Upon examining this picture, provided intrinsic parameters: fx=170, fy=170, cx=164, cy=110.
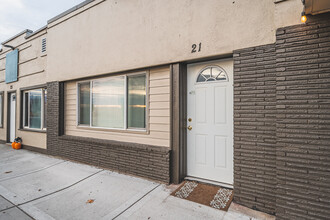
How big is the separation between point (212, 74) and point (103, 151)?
3313mm

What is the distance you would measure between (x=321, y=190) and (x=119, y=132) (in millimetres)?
3883

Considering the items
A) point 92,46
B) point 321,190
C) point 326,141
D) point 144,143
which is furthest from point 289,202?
point 92,46

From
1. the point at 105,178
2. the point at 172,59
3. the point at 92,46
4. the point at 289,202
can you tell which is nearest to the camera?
the point at 289,202

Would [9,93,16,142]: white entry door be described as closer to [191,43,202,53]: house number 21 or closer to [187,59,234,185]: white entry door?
[187,59,234,185]: white entry door

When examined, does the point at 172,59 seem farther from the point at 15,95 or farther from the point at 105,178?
the point at 15,95

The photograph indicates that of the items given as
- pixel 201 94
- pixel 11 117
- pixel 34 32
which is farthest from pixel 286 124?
pixel 11 117

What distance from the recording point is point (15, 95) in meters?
7.57

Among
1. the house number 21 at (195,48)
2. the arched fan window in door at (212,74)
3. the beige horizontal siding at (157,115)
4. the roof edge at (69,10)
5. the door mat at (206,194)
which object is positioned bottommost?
the door mat at (206,194)

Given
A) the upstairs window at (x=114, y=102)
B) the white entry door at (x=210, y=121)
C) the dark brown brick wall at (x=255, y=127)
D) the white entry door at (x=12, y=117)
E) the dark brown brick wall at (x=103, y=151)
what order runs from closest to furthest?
the dark brown brick wall at (x=255, y=127), the white entry door at (x=210, y=121), the dark brown brick wall at (x=103, y=151), the upstairs window at (x=114, y=102), the white entry door at (x=12, y=117)

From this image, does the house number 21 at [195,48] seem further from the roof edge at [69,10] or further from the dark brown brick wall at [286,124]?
the roof edge at [69,10]

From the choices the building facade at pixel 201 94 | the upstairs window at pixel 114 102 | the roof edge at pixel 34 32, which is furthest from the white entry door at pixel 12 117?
the upstairs window at pixel 114 102

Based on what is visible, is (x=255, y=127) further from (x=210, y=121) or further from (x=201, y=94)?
(x=201, y=94)

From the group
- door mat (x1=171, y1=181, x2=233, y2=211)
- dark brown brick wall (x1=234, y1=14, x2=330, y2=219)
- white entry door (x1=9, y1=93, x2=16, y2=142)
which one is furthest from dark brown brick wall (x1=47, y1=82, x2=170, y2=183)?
white entry door (x1=9, y1=93, x2=16, y2=142)

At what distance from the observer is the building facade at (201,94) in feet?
7.30
